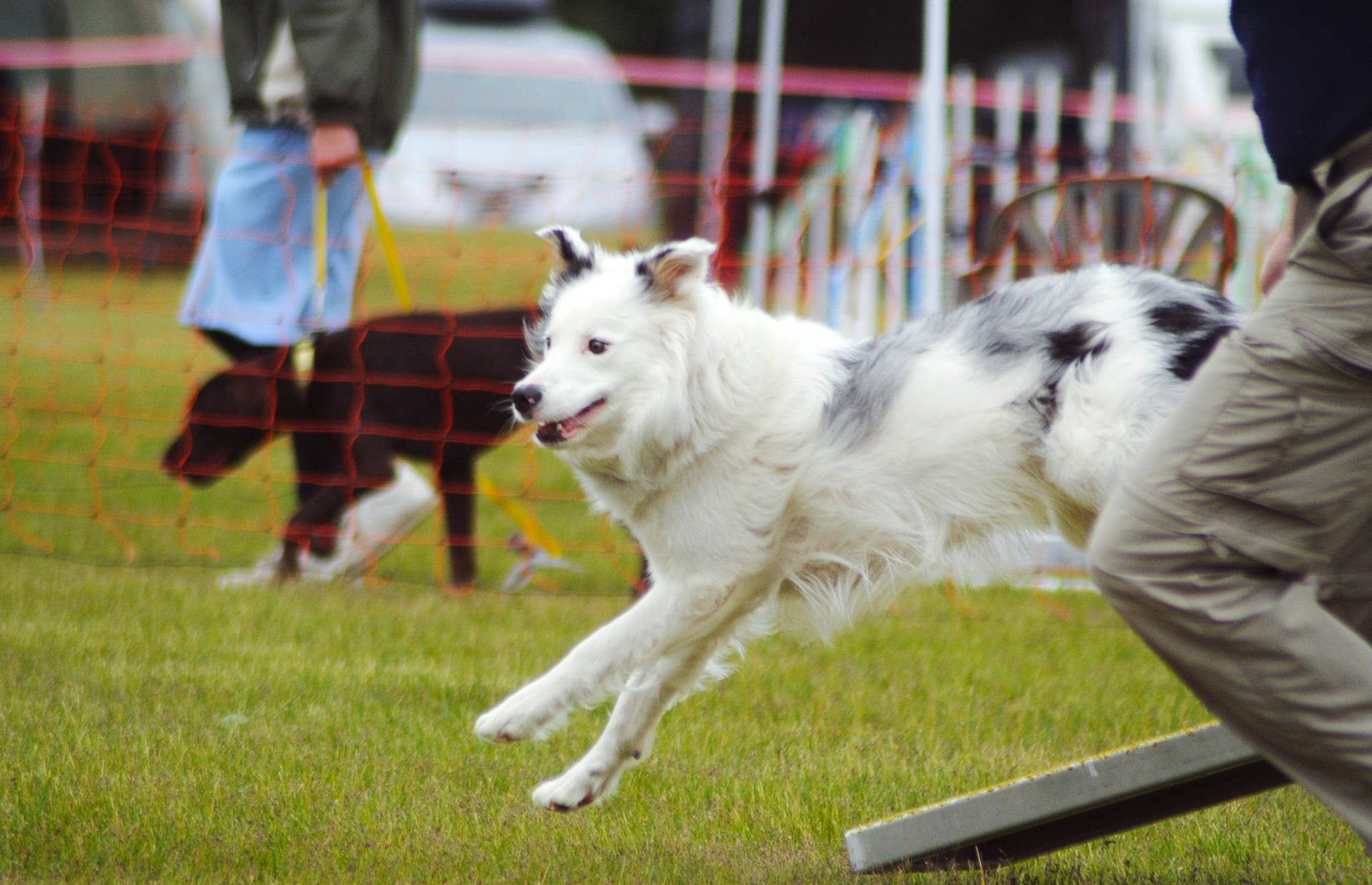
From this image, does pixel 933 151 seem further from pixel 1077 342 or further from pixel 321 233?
pixel 1077 342

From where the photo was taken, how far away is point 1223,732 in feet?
6.88

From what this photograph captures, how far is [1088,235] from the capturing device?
5281 millimetres

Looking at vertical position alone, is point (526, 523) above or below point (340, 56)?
below

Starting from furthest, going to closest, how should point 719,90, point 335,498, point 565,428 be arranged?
point 719,90
point 335,498
point 565,428

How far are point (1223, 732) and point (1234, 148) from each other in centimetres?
829

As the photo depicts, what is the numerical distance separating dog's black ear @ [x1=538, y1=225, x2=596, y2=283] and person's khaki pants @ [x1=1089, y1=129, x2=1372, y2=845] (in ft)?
5.08

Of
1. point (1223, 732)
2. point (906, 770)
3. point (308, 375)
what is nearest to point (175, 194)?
point (308, 375)

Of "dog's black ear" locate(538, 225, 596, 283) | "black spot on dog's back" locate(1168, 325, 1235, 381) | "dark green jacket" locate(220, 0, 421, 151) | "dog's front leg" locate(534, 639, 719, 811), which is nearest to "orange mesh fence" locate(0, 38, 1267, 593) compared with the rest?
"dark green jacket" locate(220, 0, 421, 151)

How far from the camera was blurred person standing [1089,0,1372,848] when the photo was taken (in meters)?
1.67

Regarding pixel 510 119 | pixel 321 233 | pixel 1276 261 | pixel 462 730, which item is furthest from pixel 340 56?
pixel 510 119

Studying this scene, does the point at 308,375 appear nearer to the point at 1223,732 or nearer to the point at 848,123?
the point at 1223,732

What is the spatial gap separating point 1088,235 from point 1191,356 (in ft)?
9.49

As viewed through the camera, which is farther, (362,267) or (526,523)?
(362,267)

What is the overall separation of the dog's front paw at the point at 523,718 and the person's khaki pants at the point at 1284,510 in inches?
46.0
